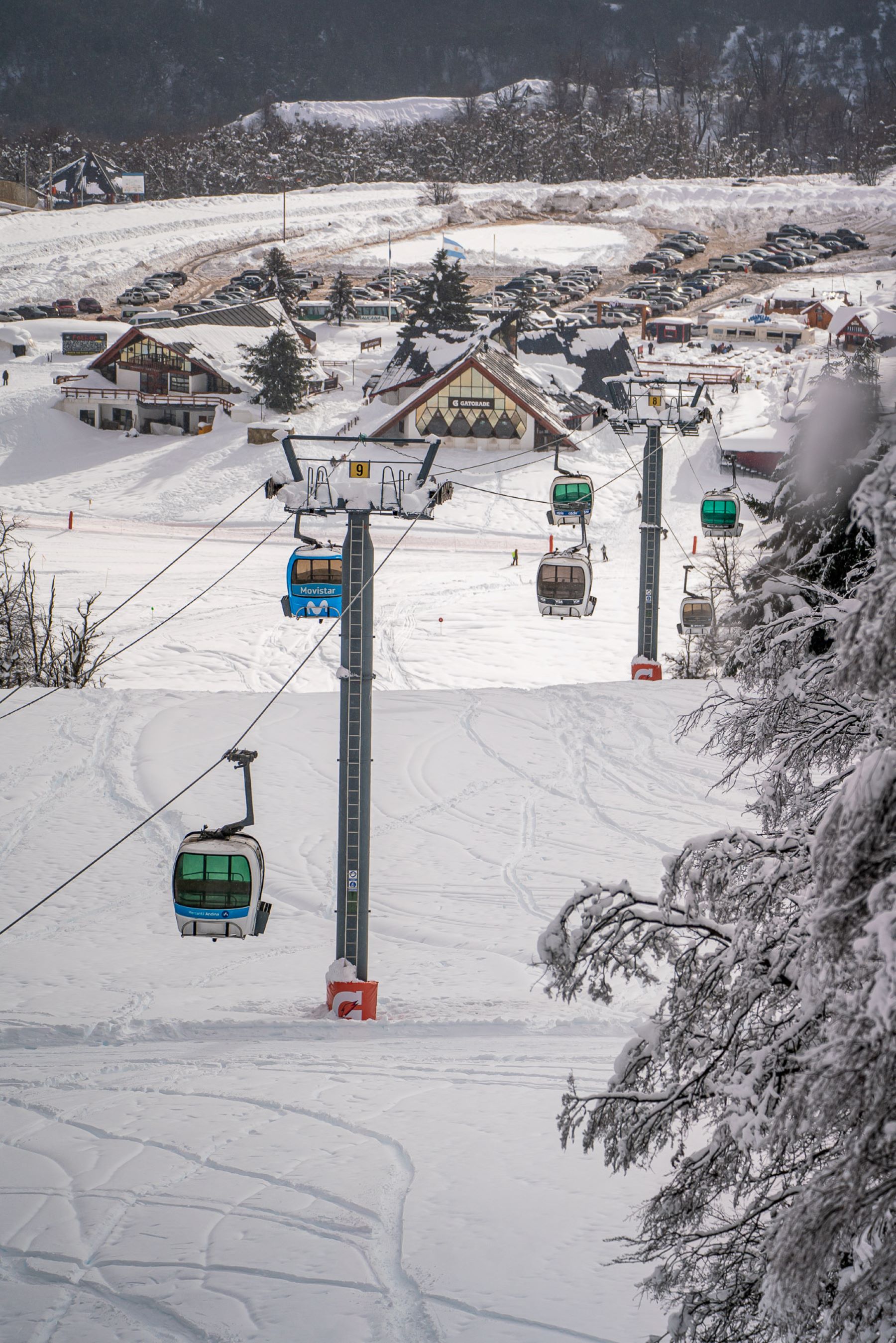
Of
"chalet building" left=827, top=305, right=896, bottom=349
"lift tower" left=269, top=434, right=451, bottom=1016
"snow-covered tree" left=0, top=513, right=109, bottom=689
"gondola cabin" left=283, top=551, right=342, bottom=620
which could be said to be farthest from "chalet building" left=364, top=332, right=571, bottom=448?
"lift tower" left=269, top=434, right=451, bottom=1016

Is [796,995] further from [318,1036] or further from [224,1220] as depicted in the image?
[318,1036]

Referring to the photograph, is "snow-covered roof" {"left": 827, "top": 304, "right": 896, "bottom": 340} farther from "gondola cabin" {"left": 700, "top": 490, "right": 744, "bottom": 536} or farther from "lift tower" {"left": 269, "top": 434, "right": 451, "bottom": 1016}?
"lift tower" {"left": 269, "top": 434, "right": 451, "bottom": 1016}

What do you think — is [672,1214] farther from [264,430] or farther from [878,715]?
[264,430]

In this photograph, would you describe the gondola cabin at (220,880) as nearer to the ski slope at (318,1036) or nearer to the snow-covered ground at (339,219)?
the ski slope at (318,1036)

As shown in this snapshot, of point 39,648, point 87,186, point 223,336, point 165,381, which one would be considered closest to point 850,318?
point 223,336

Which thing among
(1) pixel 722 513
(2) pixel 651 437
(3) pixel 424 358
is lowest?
(1) pixel 722 513

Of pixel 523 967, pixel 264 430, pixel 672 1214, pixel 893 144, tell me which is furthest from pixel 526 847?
pixel 893 144
